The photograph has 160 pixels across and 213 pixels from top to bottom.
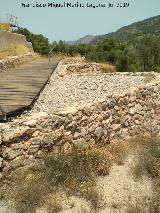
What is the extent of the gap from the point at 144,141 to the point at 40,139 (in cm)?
293

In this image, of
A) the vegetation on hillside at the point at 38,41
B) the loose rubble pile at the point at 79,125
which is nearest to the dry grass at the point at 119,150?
the loose rubble pile at the point at 79,125

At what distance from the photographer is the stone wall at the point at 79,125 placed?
567 cm

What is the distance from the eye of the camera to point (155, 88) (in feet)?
33.8

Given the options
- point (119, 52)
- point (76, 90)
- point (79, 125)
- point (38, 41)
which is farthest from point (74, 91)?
point (38, 41)

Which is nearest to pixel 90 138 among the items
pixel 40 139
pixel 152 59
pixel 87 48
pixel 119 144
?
pixel 119 144

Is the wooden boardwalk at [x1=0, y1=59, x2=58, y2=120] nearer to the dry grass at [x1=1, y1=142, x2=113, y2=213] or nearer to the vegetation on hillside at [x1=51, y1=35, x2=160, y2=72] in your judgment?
the dry grass at [x1=1, y1=142, x2=113, y2=213]

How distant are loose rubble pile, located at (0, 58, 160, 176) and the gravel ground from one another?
1.13 ft

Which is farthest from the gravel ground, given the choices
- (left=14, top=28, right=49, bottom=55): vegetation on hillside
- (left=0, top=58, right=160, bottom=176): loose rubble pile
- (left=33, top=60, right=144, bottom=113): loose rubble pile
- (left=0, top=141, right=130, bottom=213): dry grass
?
(left=14, top=28, right=49, bottom=55): vegetation on hillside

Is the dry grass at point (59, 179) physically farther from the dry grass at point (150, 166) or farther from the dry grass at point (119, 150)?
the dry grass at point (150, 166)

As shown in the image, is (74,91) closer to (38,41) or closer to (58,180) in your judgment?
(58,180)

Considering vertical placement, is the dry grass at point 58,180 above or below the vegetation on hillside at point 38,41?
below

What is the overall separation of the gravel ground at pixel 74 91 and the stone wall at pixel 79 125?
367 mm

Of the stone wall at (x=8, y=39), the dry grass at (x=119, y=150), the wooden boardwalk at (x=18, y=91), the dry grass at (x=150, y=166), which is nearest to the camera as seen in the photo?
the dry grass at (x=150, y=166)

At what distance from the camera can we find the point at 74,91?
9.82 meters
